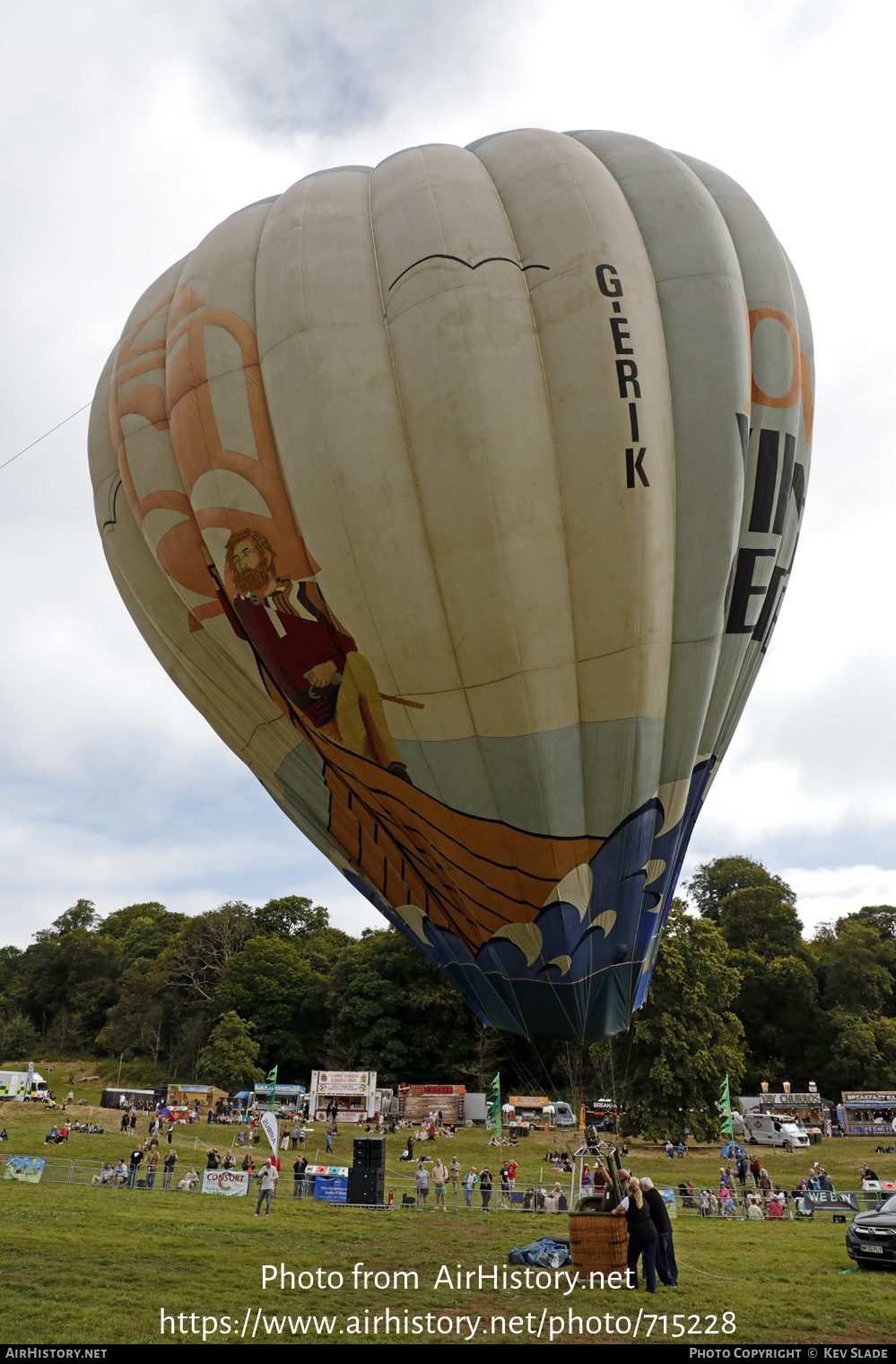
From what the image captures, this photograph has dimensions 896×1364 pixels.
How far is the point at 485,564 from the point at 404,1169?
77.5 feet

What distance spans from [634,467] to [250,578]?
153 inches

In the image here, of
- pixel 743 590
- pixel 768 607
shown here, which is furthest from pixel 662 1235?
pixel 768 607

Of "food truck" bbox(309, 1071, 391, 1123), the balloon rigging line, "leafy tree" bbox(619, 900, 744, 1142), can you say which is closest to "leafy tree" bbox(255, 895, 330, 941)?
"food truck" bbox(309, 1071, 391, 1123)

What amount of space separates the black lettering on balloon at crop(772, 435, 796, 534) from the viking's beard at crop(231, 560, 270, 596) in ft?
17.4

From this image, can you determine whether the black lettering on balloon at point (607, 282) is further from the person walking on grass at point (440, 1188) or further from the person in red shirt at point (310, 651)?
the person walking on grass at point (440, 1188)

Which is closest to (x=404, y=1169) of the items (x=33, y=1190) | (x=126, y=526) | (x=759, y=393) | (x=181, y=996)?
(x=33, y=1190)

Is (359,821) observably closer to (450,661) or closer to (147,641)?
(450,661)

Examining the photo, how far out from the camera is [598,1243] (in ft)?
26.6

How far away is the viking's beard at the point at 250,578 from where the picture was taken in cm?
888

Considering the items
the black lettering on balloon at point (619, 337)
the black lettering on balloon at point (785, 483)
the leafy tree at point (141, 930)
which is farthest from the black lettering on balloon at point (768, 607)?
the leafy tree at point (141, 930)

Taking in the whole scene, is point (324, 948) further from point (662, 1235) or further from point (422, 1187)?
point (662, 1235)

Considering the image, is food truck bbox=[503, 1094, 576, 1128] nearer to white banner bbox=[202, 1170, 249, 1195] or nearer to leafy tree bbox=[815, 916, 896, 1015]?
leafy tree bbox=[815, 916, 896, 1015]

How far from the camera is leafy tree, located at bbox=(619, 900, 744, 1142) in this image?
88.9 feet

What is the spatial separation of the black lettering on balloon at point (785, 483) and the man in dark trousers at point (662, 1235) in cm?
663
